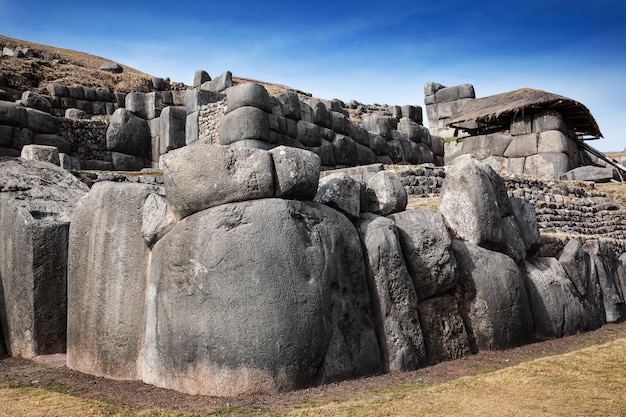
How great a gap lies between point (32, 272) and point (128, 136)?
1816 centimetres

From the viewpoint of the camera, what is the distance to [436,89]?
35938mm

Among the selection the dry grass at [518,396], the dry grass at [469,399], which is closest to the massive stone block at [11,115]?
the dry grass at [469,399]

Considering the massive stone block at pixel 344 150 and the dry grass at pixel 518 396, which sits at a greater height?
the massive stone block at pixel 344 150

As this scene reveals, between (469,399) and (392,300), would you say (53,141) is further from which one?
(469,399)

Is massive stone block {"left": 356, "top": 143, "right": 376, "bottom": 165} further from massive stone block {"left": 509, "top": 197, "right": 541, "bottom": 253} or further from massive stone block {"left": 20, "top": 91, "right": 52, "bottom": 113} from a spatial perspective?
massive stone block {"left": 20, "top": 91, "right": 52, "bottom": 113}

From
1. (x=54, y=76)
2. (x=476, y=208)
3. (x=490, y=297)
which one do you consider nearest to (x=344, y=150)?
(x=476, y=208)

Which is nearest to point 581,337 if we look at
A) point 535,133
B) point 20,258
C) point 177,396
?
point 177,396

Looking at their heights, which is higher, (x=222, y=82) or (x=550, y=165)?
(x=222, y=82)

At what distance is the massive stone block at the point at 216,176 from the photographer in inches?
241

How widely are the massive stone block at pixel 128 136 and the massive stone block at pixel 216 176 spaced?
19619mm

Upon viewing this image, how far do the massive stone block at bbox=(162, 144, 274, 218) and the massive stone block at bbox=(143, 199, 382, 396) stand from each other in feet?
0.42

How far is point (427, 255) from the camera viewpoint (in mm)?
7617

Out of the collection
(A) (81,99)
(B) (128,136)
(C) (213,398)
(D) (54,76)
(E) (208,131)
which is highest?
(D) (54,76)

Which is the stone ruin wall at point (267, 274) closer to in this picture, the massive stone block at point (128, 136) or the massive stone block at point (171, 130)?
the massive stone block at point (171, 130)
